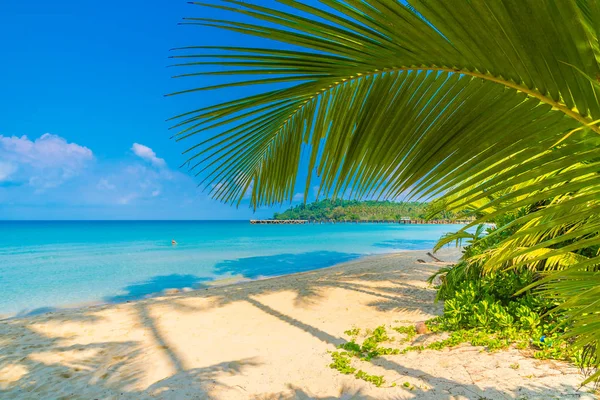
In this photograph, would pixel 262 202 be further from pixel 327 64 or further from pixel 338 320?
pixel 338 320

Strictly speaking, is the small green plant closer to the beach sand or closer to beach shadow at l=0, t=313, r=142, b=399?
the beach sand

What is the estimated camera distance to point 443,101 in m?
0.75

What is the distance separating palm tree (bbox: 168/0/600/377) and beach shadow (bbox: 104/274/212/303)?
12.8 metres

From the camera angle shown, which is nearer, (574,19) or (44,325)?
(574,19)

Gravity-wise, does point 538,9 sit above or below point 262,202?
above

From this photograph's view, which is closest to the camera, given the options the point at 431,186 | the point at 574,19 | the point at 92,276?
the point at 574,19

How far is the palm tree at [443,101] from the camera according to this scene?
19.6 inches

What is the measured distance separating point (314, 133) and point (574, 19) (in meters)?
0.77

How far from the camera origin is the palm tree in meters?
0.50

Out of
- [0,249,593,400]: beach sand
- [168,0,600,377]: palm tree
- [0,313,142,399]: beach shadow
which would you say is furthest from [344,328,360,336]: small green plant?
[168,0,600,377]: palm tree

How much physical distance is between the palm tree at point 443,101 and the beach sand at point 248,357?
3.06 m

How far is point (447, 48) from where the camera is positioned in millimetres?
611

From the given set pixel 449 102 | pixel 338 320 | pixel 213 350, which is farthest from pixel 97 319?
pixel 449 102

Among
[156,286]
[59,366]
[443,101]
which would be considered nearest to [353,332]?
[59,366]
